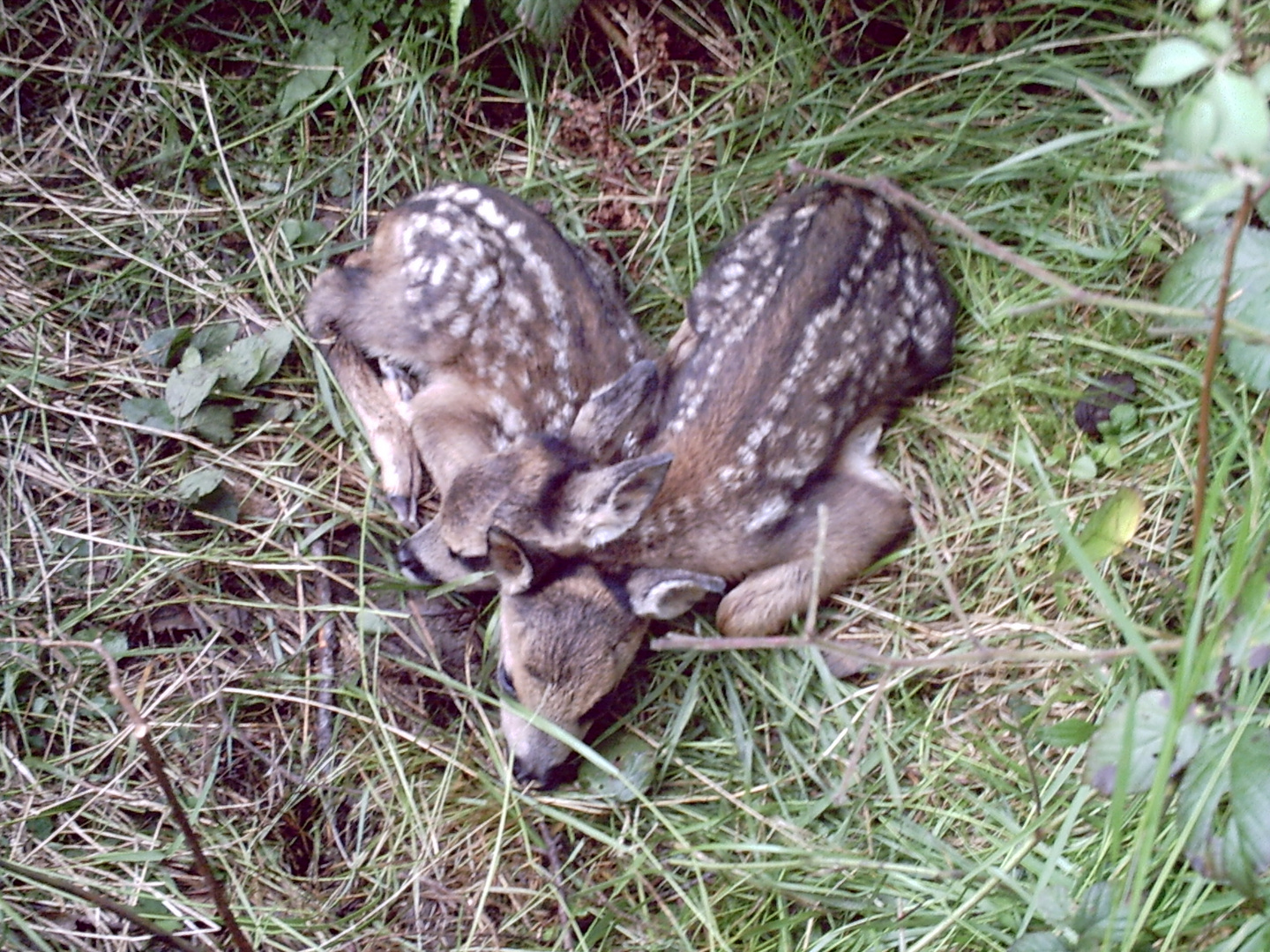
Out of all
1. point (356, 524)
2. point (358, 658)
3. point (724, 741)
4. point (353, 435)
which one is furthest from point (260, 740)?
point (724, 741)

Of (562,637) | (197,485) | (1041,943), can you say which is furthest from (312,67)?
(1041,943)

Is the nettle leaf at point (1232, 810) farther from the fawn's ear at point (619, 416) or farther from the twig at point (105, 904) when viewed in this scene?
the twig at point (105, 904)

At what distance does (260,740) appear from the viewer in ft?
11.4

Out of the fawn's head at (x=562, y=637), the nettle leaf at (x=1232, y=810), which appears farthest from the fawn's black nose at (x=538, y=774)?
the nettle leaf at (x=1232, y=810)

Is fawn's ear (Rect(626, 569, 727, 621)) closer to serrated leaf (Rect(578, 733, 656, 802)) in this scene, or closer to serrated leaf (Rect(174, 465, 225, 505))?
serrated leaf (Rect(578, 733, 656, 802))

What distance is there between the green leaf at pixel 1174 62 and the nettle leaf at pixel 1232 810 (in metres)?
1.47

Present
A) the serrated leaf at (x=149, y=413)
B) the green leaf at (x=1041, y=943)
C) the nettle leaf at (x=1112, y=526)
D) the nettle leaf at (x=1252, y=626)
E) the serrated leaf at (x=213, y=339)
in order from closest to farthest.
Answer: the nettle leaf at (x=1252, y=626)
the nettle leaf at (x=1112, y=526)
the green leaf at (x=1041, y=943)
the serrated leaf at (x=149, y=413)
the serrated leaf at (x=213, y=339)

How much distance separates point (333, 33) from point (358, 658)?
2059 mm

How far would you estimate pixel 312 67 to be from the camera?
394 centimetres

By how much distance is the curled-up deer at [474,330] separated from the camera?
3.59 metres

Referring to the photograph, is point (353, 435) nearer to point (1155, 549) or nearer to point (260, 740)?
point (260, 740)

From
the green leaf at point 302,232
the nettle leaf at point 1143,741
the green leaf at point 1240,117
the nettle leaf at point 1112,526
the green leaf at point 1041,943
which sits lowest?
the green leaf at point 1041,943

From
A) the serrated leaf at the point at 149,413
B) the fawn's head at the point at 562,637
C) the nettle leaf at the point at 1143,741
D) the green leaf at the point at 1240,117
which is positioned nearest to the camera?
the green leaf at the point at 1240,117

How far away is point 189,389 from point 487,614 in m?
1.15
